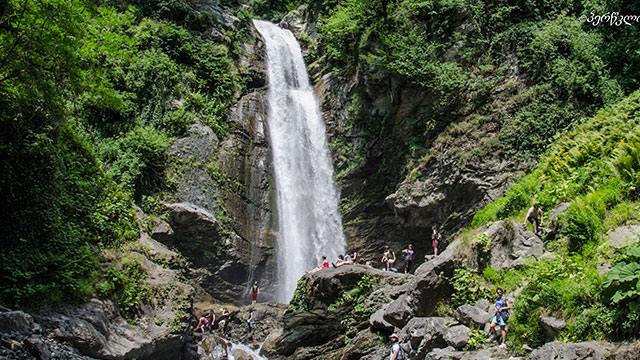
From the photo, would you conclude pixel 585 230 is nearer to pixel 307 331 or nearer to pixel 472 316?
pixel 472 316

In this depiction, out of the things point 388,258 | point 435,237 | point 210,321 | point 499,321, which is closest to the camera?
point 499,321

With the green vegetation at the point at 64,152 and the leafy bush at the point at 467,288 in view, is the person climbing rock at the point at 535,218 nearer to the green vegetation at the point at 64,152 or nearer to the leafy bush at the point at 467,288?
the leafy bush at the point at 467,288

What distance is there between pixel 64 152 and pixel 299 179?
12143 mm

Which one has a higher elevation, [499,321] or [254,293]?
[499,321]

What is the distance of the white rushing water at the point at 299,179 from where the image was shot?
2392 cm

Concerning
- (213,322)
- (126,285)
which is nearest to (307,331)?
(213,322)

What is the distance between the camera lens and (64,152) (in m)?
16.2

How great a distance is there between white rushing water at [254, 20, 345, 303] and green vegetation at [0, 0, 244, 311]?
5613mm

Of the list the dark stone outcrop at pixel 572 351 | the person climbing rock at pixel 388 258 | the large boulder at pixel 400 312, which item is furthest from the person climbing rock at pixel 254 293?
the dark stone outcrop at pixel 572 351

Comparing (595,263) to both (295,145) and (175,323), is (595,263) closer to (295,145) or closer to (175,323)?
(175,323)

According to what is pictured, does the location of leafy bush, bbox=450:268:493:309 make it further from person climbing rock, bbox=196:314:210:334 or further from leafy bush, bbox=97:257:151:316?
person climbing rock, bbox=196:314:210:334

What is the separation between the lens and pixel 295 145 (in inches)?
1067

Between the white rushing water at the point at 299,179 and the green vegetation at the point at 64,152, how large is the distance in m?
5.61

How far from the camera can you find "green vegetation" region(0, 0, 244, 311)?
1112 cm
